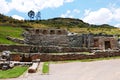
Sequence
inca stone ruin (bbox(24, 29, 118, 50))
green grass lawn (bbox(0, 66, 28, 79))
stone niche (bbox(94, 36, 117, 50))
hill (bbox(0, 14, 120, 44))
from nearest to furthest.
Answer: green grass lawn (bbox(0, 66, 28, 79)) < stone niche (bbox(94, 36, 117, 50)) < inca stone ruin (bbox(24, 29, 118, 50)) < hill (bbox(0, 14, 120, 44))

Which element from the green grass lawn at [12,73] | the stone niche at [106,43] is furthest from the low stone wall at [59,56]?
the stone niche at [106,43]

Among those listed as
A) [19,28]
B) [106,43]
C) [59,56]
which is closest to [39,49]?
[59,56]

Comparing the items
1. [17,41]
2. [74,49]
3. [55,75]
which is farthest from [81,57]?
[17,41]

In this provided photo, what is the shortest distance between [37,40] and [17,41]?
166 inches

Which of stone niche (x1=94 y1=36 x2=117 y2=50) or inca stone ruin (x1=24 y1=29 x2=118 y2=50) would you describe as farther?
inca stone ruin (x1=24 y1=29 x2=118 y2=50)

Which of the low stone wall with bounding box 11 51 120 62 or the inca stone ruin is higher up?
the inca stone ruin

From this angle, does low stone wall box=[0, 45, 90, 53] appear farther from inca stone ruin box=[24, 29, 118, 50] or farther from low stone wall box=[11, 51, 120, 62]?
low stone wall box=[11, 51, 120, 62]

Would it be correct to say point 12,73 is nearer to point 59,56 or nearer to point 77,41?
point 59,56

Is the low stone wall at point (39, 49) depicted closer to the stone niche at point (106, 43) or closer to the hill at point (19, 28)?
the stone niche at point (106, 43)

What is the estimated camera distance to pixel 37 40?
47.6 meters

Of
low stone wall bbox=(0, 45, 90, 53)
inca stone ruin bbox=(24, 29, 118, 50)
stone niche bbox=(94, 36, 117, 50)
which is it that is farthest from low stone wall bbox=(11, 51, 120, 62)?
stone niche bbox=(94, 36, 117, 50)

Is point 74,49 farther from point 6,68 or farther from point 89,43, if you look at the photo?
point 6,68

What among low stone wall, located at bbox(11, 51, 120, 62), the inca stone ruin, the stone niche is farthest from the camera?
the inca stone ruin

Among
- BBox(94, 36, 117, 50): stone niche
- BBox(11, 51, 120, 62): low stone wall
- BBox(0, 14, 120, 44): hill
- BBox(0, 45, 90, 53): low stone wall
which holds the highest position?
BBox(0, 14, 120, 44): hill
